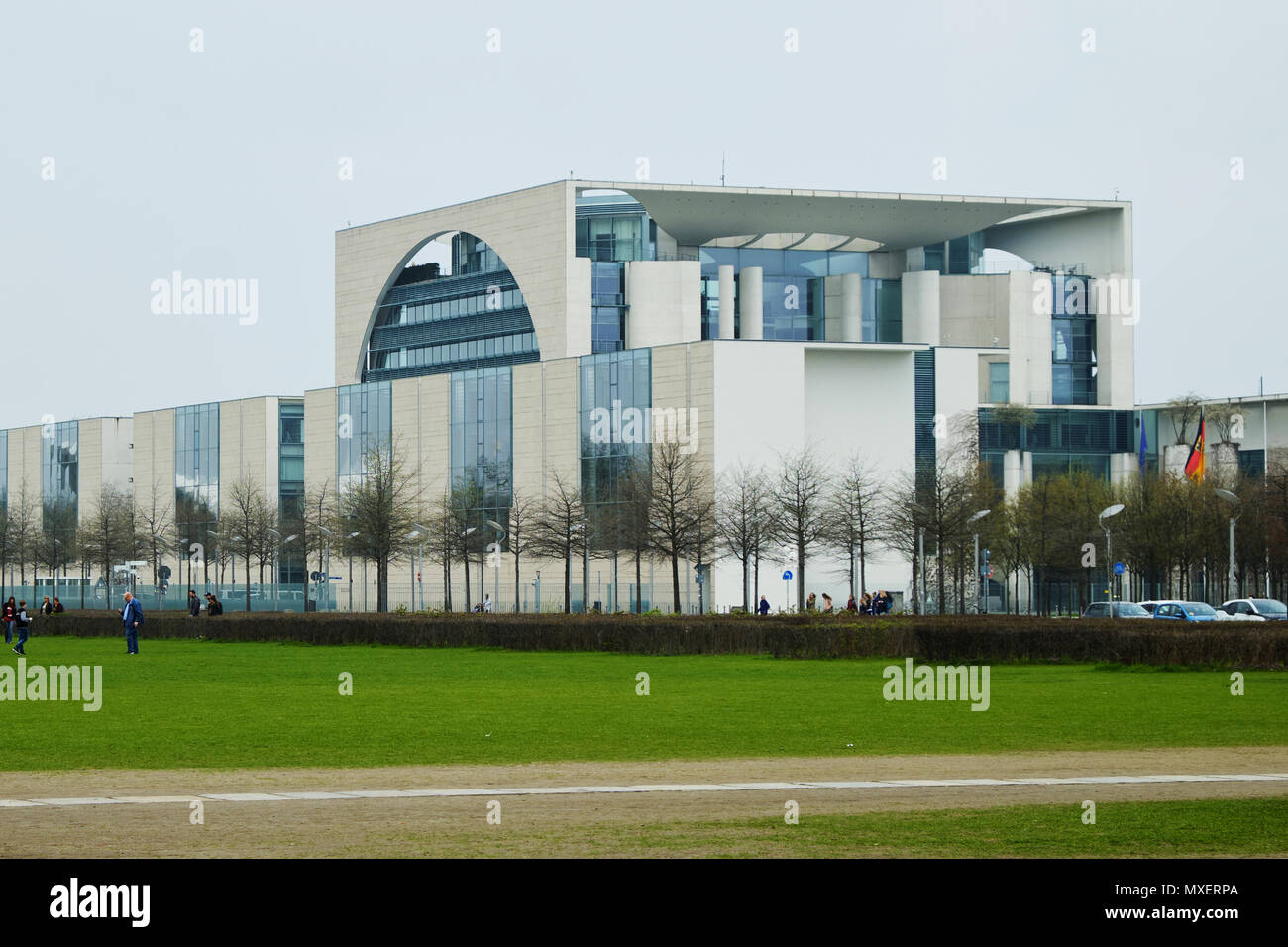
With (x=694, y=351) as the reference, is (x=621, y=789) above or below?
below

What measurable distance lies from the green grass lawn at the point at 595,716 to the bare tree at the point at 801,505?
103ft

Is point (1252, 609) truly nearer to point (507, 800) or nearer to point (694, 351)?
point (694, 351)

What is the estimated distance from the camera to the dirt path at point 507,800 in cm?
1399

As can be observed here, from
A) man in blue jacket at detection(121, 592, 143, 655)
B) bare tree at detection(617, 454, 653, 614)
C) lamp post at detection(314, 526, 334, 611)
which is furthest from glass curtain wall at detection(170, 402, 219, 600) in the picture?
man in blue jacket at detection(121, 592, 143, 655)

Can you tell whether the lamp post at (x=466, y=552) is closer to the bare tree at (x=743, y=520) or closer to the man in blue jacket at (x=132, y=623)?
the bare tree at (x=743, y=520)

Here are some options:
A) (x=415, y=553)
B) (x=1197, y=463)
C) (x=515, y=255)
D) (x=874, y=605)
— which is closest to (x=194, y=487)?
(x=515, y=255)

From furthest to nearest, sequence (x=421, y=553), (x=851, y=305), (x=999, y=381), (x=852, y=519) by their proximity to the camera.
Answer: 1. (x=851, y=305)
2. (x=999, y=381)
3. (x=421, y=553)
4. (x=852, y=519)

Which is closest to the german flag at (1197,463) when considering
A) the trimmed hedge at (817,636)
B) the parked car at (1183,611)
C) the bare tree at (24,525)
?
the parked car at (1183,611)

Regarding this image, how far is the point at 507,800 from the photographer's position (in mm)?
16812

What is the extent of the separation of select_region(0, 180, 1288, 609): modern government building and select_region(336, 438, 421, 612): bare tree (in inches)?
234

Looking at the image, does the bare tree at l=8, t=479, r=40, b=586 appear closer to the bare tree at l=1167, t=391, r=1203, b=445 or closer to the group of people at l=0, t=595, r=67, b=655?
the group of people at l=0, t=595, r=67, b=655

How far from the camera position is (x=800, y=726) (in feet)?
81.9

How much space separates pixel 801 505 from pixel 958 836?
6056 centimetres
